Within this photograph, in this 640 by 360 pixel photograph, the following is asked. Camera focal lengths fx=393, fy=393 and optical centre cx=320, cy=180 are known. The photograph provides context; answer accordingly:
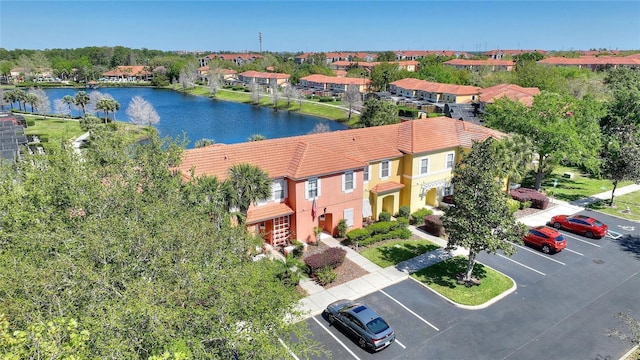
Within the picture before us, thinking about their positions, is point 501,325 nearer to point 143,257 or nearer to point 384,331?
point 384,331

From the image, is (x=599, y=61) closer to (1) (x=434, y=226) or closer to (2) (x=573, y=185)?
(2) (x=573, y=185)

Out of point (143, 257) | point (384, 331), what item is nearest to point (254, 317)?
point (143, 257)

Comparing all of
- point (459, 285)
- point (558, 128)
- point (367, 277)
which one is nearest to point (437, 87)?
point (558, 128)

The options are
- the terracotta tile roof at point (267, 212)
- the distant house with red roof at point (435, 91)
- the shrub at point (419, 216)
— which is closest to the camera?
the terracotta tile roof at point (267, 212)

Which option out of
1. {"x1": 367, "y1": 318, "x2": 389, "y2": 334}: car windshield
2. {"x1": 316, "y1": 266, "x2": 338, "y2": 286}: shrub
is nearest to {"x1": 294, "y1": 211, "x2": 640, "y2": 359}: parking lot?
{"x1": 367, "y1": 318, "x2": 389, "y2": 334}: car windshield

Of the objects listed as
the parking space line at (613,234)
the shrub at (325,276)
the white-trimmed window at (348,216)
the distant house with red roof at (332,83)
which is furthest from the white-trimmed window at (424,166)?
the distant house with red roof at (332,83)

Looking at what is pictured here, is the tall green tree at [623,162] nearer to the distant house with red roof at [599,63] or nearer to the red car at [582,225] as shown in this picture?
the red car at [582,225]
